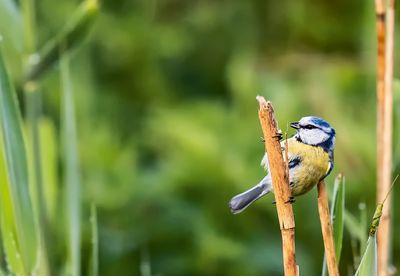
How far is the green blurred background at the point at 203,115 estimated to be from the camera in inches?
75.1

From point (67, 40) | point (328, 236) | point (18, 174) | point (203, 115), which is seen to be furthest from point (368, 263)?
point (203, 115)

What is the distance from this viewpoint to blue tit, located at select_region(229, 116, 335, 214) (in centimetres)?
Answer: 49

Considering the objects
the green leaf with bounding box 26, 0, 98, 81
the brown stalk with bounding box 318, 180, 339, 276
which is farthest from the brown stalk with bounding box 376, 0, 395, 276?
→ the green leaf with bounding box 26, 0, 98, 81

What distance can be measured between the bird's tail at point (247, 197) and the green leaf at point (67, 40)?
0.48m

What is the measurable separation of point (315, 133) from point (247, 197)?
0.16 feet

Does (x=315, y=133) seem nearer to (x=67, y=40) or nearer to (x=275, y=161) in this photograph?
(x=275, y=161)

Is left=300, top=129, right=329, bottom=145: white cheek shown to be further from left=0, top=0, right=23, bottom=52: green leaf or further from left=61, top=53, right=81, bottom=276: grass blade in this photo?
left=0, top=0, right=23, bottom=52: green leaf

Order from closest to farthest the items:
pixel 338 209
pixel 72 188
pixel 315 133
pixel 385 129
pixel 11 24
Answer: pixel 315 133
pixel 338 209
pixel 385 129
pixel 72 188
pixel 11 24

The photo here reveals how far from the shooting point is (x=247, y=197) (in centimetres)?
50

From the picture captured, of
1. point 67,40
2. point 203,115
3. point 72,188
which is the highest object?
point 67,40

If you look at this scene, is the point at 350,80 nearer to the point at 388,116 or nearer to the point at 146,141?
the point at 146,141

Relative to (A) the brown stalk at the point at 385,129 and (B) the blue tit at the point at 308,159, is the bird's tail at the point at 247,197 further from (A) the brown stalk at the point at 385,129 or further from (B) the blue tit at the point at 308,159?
(A) the brown stalk at the point at 385,129

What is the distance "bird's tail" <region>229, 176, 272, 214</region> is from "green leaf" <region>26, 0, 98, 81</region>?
19.0 inches

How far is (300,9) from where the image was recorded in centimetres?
250
